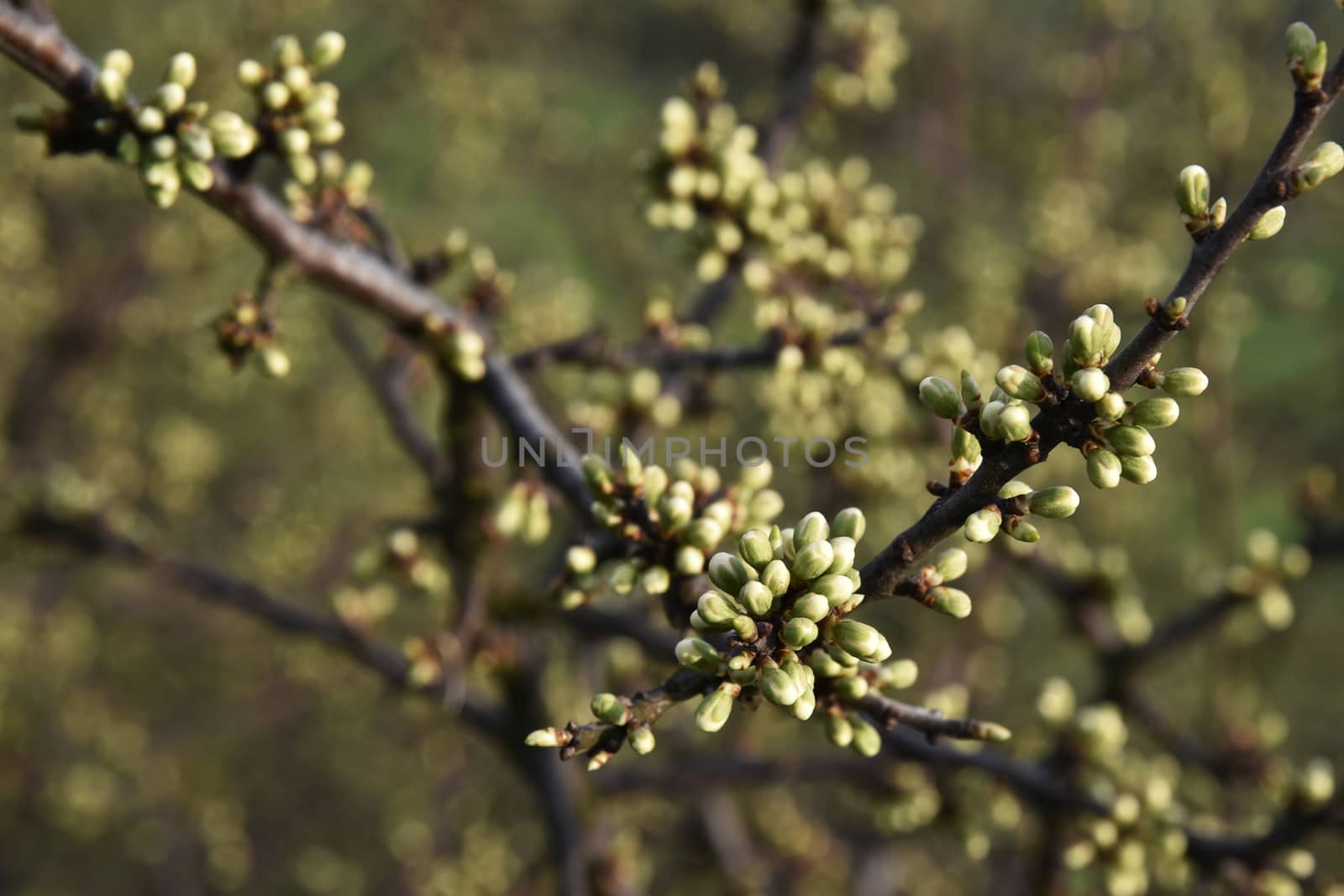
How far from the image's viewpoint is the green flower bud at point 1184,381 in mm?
1624

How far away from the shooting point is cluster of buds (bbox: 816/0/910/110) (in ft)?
14.4

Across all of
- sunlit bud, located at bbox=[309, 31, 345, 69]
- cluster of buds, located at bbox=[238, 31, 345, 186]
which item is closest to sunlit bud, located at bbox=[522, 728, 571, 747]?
cluster of buds, located at bbox=[238, 31, 345, 186]

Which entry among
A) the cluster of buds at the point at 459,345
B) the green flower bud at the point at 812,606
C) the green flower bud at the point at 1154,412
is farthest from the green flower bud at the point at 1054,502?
the cluster of buds at the point at 459,345

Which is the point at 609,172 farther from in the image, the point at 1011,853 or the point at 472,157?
the point at 1011,853

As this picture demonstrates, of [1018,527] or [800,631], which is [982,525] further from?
[800,631]

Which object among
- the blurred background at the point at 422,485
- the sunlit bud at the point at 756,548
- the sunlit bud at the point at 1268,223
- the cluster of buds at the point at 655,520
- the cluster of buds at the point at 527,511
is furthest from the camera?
the blurred background at the point at 422,485

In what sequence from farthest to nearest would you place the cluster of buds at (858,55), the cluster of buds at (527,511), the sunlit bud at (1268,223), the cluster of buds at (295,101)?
the cluster of buds at (858,55) → the cluster of buds at (527,511) → the cluster of buds at (295,101) → the sunlit bud at (1268,223)

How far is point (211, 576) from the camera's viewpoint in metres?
4.27

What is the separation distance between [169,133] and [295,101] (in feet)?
1.15

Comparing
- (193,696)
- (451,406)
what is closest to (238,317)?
(451,406)

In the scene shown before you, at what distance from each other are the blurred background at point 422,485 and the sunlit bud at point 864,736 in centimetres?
238

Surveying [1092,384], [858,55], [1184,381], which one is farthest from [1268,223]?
[858,55]

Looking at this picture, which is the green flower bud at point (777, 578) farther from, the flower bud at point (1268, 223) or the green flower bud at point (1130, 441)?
the flower bud at point (1268, 223)

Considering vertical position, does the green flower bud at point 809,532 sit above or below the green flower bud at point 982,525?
below
